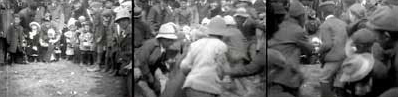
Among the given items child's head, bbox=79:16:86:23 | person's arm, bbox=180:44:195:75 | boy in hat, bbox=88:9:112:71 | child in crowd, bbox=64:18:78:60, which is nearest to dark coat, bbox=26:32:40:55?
→ child in crowd, bbox=64:18:78:60

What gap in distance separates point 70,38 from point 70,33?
4cm

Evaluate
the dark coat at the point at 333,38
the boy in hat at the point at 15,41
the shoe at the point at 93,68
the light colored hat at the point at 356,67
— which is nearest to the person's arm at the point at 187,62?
the shoe at the point at 93,68

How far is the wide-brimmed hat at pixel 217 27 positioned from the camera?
312cm

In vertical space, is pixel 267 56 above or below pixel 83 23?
below

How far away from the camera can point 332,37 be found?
315cm

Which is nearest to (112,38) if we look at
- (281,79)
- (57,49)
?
(57,49)

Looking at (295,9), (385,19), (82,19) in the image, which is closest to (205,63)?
(295,9)

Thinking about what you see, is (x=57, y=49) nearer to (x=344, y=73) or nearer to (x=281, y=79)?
(x=281, y=79)

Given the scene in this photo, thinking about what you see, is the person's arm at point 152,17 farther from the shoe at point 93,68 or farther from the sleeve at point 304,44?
the sleeve at point 304,44

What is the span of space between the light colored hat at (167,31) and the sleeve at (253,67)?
0.53 m

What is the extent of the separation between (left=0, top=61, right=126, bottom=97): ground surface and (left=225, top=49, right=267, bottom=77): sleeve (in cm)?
91

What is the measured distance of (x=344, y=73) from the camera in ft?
10.4

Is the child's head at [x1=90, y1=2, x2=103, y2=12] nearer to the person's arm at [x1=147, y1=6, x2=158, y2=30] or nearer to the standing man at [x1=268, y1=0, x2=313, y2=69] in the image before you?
the person's arm at [x1=147, y1=6, x2=158, y2=30]

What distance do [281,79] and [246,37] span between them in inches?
17.5
